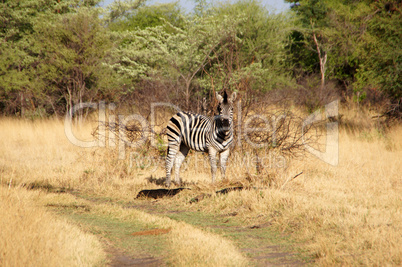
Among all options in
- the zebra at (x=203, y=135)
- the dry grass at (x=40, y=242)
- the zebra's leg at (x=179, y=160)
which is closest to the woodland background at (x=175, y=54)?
the zebra's leg at (x=179, y=160)

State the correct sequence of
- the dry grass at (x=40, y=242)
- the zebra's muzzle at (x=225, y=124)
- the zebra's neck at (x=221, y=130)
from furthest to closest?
the zebra's neck at (x=221, y=130) → the zebra's muzzle at (x=225, y=124) → the dry grass at (x=40, y=242)

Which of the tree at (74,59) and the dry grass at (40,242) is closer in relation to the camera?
the dry grass at (40,242)

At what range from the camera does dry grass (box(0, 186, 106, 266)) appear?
452 cm

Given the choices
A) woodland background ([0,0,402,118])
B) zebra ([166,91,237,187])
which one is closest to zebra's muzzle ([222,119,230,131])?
zebra ([166,91,237,187])

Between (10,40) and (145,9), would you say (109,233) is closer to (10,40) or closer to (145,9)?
(10,40)

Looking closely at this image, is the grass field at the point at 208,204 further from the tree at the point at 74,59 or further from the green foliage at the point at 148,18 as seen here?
the green foliage at the point at 148,18

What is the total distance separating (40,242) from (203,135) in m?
4.91

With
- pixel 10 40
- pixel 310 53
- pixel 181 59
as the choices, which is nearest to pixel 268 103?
pixel 181 59

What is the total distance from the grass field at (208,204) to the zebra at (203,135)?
624 mm

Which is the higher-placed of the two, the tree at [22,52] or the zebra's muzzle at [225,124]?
the tree at [22,52]

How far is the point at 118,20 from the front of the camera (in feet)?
118

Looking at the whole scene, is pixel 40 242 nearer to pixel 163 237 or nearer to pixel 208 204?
pixel 163 237

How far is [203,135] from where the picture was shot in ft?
30.2

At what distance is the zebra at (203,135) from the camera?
855 centimetres
